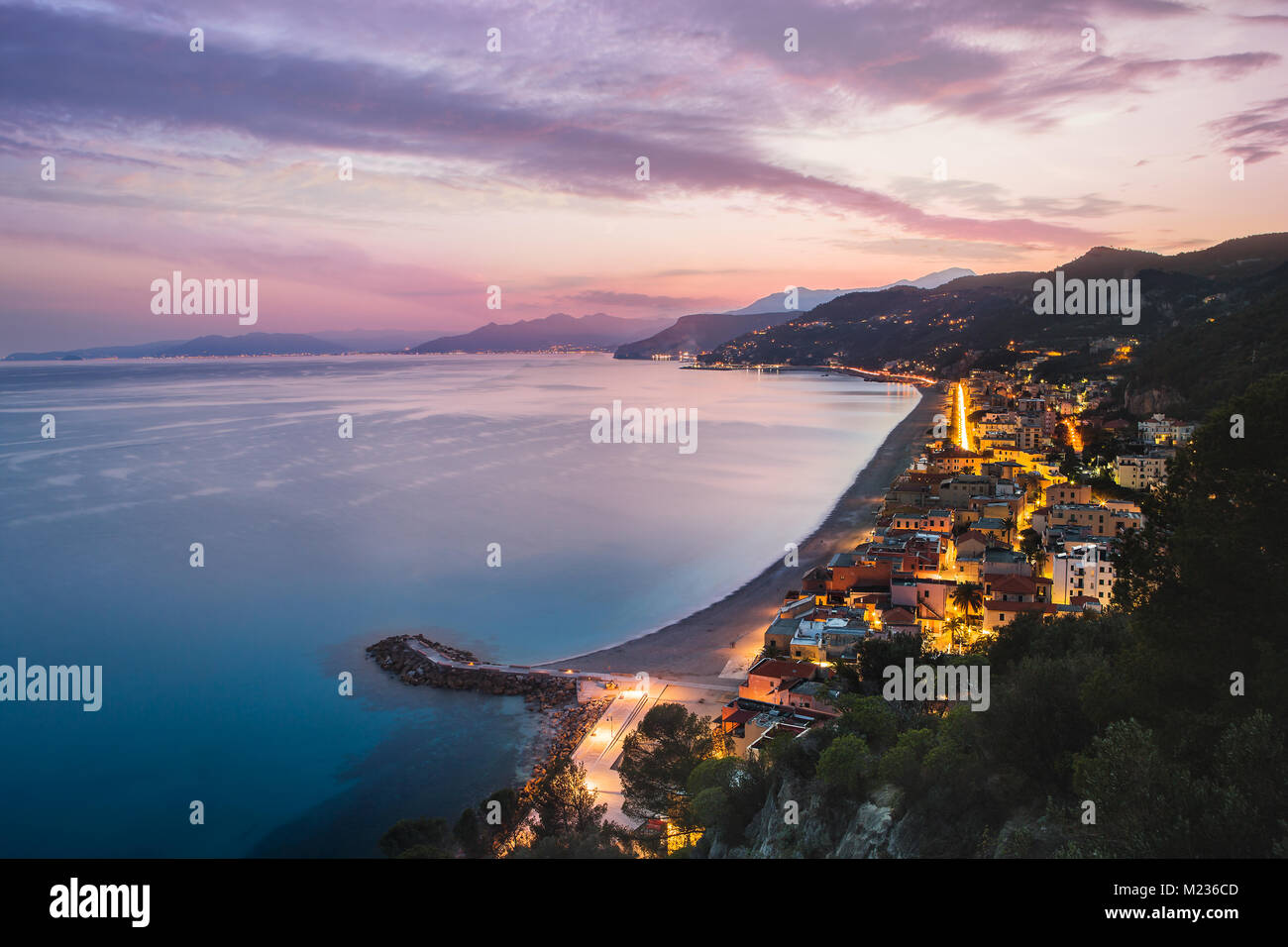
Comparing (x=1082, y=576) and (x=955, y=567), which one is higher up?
(x=1082, y=576)

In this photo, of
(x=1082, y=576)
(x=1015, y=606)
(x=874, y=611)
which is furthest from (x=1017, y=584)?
(x=874, y=611)

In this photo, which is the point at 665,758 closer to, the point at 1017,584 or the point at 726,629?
the point at 726,629

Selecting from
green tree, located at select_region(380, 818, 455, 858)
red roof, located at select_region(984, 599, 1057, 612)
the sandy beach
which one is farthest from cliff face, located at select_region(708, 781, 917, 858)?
red roof, located at select_region(984, 599, 1057, 612)

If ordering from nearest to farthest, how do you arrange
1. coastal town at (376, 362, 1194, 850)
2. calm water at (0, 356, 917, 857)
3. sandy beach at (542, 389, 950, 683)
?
coastal town at (376, 362, 1194, 850) < calm water at (0, 356, 917, 857) < sandy beach at (542, 389, 950, 683)

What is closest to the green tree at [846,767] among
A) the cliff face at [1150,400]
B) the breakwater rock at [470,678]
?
the breakwater rock at [470,678]

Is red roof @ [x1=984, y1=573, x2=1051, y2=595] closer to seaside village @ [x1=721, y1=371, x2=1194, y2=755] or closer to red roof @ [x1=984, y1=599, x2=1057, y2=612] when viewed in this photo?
seaside village @ [x1=721, y1=371, x2=1194, y2=755]
